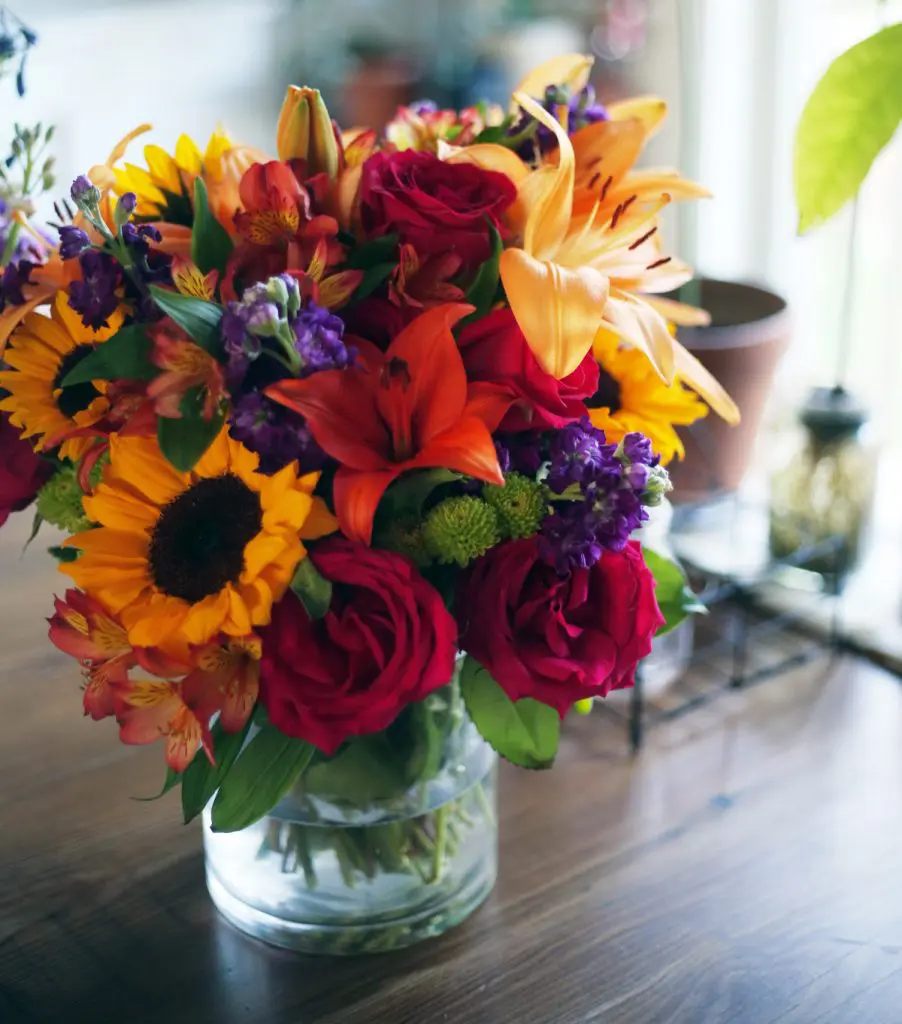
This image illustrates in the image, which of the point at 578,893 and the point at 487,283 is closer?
the point at 487,283

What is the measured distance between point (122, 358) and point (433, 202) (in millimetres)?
149

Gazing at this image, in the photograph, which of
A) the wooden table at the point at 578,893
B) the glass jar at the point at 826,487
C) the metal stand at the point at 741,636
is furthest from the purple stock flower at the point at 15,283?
the glass jar at the point at 826,487

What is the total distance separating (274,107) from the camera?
2576mm

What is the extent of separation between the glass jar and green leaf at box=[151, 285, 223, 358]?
1.84 ft

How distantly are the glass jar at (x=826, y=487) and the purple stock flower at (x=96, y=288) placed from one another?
1.87 ft

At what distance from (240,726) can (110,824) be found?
28 cm

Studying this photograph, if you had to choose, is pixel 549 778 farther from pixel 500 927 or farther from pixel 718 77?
pixel 718 77

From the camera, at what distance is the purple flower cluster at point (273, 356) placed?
0.46 metres

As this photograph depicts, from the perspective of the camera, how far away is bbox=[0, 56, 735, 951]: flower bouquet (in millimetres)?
505

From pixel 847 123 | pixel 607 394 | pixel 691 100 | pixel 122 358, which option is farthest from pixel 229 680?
pixel 691 100

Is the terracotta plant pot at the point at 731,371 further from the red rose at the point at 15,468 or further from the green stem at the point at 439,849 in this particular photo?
the red rose at the point at 15,468

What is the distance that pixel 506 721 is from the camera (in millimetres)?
602

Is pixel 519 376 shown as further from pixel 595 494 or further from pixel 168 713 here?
pixel 168 713

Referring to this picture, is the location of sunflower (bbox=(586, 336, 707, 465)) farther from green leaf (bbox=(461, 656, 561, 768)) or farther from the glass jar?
the glass jar
